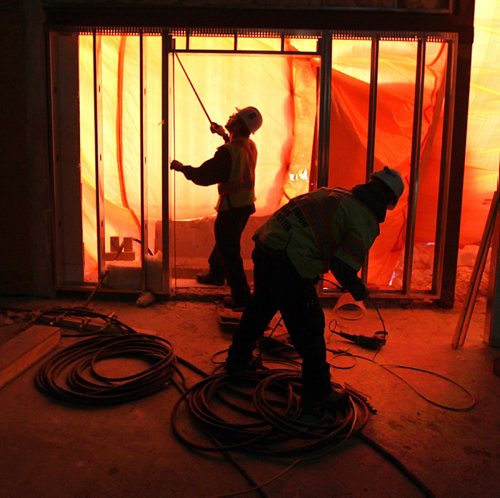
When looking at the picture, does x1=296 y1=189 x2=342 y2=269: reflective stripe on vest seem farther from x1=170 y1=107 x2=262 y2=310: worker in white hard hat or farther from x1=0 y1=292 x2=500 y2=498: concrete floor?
x1=170 y1=107 x2=262 y2=310: worker in white hard hat

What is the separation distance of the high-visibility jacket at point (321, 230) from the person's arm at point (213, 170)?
1532mm

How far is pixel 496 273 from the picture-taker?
13.7ft

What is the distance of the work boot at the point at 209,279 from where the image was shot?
5309mm

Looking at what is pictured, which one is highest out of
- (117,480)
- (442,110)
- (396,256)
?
(442,110)

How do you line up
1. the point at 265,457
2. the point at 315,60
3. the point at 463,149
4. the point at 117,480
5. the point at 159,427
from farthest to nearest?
the point at 315,60 → the point at 463,149 → the point at 159,427 → the point at 265,457 → the point at 117,480

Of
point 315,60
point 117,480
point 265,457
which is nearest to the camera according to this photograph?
point 117,480

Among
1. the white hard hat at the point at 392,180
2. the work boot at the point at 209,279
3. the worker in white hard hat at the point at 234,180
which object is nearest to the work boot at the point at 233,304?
the worker in white hard hat at the point at 234,180

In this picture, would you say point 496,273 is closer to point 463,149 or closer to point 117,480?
point 463,149

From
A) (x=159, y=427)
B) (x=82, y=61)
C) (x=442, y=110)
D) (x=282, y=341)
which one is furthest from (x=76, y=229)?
(x=442, y=110)

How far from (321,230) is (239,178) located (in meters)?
1.72

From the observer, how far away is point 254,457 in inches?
105

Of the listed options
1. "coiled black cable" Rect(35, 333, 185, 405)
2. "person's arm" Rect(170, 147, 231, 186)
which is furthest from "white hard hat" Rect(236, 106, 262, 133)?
"coiled black cable" Rect(35, 333, 185, 405)

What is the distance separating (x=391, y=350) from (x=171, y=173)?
2.49 meters

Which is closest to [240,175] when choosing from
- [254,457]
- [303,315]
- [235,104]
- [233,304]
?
[233,304]
